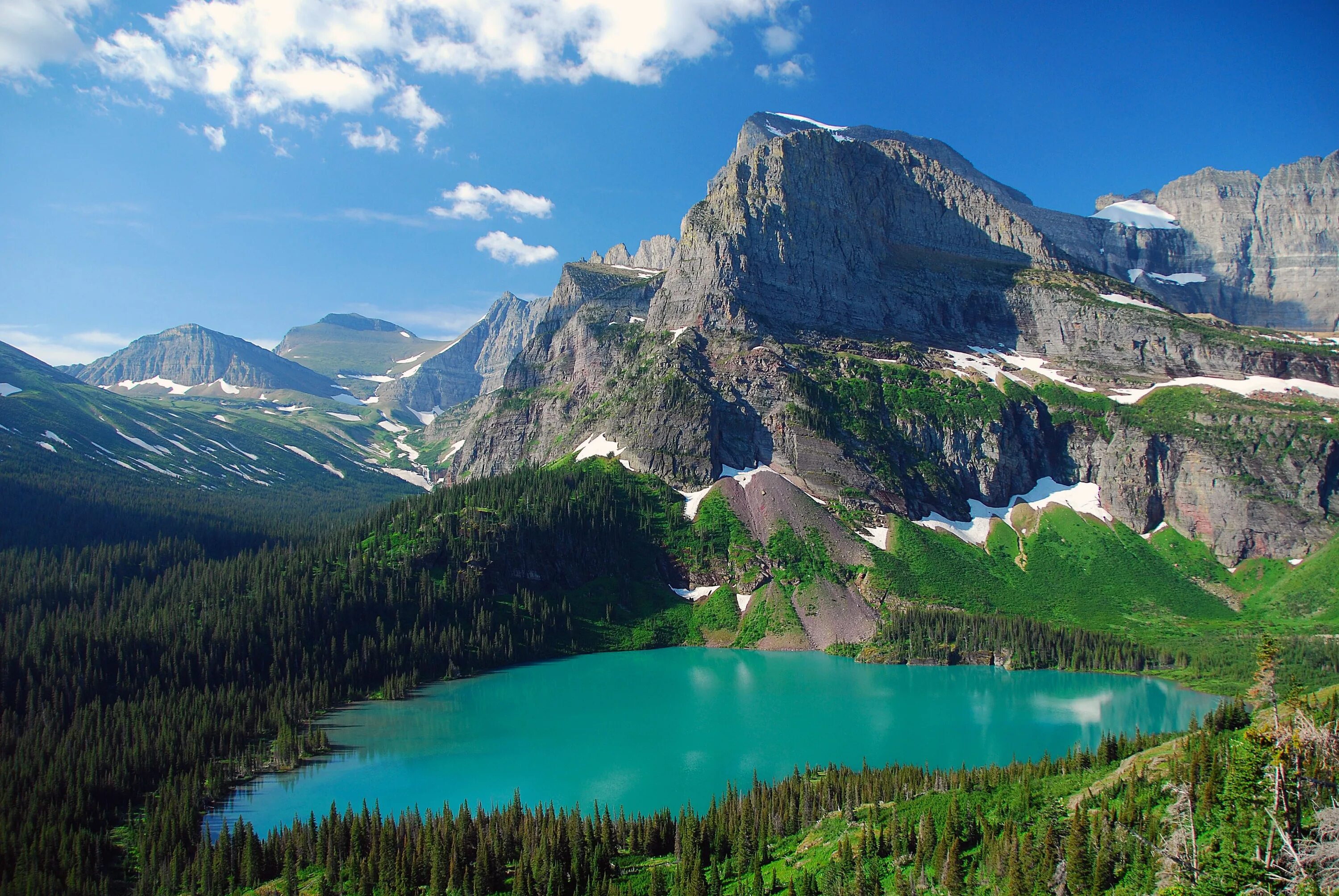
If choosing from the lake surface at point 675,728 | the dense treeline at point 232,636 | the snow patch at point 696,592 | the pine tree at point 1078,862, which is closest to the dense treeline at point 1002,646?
the lake surface at point 675,728

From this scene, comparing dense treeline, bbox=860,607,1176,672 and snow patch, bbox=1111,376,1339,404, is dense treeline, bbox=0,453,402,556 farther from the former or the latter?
snow patch, bbox=1111,376,1339,404

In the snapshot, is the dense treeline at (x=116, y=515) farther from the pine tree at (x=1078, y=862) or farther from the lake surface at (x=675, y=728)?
the pine tree at (x=1078, y=862)

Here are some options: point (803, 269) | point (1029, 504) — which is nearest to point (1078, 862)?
point (1029, 504)

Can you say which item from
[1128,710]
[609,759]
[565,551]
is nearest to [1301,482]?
[1128,710]

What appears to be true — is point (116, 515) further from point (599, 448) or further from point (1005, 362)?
point (1005, 362)

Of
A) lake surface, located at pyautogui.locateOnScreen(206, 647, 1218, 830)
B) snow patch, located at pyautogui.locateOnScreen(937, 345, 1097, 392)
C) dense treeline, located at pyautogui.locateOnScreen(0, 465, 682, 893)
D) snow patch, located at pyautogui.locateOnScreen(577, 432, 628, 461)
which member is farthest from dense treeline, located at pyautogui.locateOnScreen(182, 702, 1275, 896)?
snow patch, located at pyautogui.locateOnScreen(937, 345, 1097, 392)
